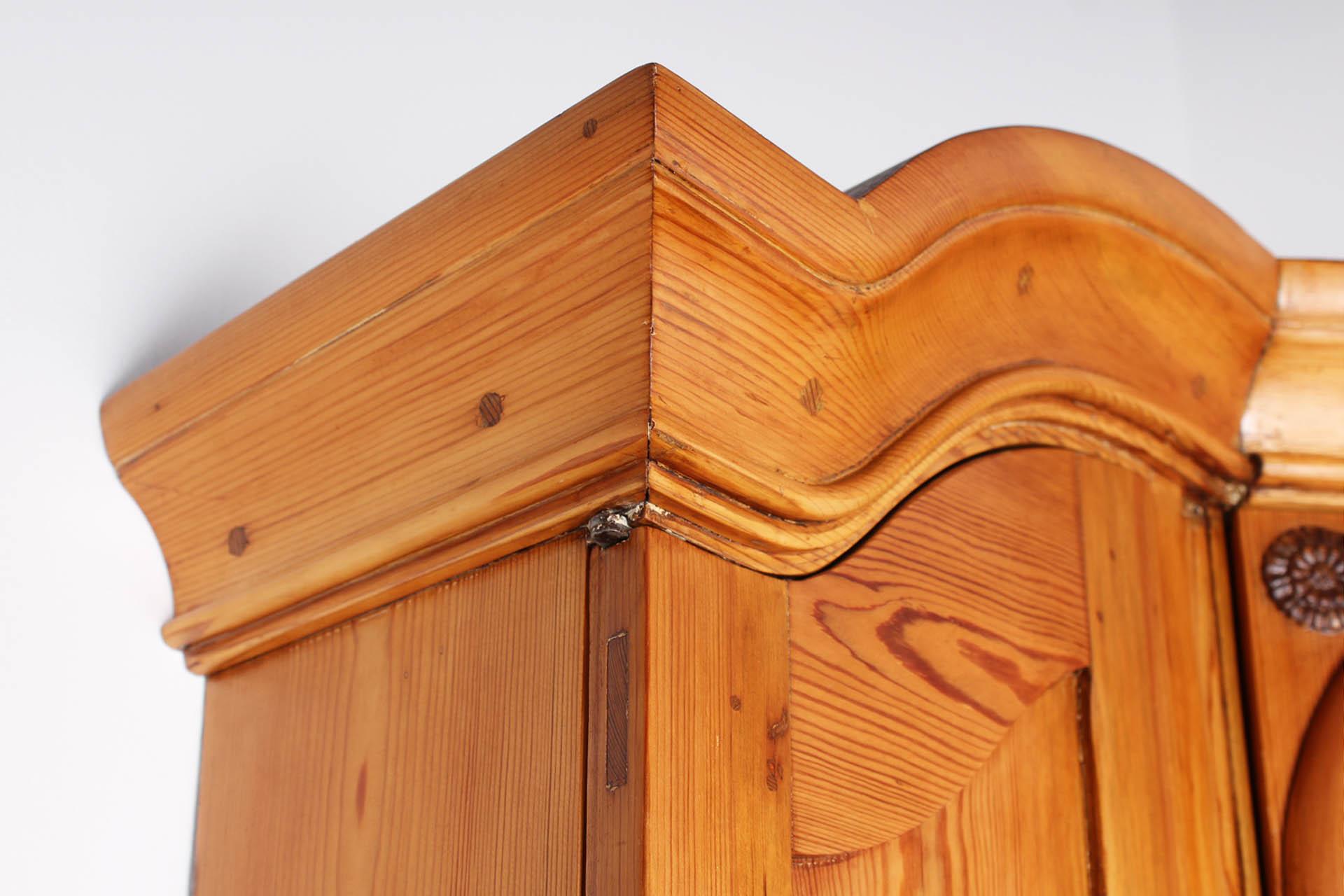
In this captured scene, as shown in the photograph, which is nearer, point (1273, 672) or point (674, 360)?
point (674, 360)

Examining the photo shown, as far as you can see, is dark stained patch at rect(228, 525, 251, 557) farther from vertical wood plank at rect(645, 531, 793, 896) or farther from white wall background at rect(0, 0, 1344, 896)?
vertical wood plank at rect(645, 531, 793, 896)

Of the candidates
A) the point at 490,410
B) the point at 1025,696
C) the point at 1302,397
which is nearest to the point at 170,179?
the point at 490,410

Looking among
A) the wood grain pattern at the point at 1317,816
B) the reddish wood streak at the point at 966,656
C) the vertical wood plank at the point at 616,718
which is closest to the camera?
the vertical wood plank at the point at 616,718

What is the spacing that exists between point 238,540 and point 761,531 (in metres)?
0.34

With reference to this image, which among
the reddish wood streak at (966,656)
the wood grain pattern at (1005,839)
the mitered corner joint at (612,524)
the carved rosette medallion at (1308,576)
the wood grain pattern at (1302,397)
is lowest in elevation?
the wood grain pattern at (1005,839)

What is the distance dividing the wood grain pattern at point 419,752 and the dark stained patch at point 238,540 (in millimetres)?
61

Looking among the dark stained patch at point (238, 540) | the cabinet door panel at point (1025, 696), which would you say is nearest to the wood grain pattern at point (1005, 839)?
the cabinet door panel at point (1025, 696)

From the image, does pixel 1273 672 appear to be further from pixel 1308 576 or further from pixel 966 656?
pixel 966 656

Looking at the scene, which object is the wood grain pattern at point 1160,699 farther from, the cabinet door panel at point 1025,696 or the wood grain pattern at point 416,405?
the wood grain pattern at point 416,405

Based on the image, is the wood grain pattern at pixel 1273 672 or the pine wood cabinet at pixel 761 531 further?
the wood grain pattern at pixel 1273 672

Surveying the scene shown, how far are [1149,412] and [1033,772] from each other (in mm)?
229

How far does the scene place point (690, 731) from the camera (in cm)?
55

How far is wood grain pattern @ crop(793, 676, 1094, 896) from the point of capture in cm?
62

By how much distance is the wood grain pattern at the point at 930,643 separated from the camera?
61cm
